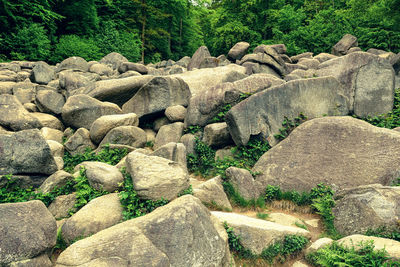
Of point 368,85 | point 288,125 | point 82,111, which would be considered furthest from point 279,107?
point 82,111

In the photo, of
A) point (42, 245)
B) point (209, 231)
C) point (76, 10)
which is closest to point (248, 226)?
point (209, 231)

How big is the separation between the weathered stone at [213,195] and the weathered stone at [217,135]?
248 cm

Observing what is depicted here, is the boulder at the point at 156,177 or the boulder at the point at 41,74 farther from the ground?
the boulder at the point at 41,74

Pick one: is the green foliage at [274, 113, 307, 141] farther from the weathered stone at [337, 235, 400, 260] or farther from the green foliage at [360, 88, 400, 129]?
the weathered stone at [337, 235, 400, 260]

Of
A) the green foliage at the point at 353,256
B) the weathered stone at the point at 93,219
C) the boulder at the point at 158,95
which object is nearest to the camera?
the green foliage at the point at 353,256

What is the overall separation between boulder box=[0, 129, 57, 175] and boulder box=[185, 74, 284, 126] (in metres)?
4.78

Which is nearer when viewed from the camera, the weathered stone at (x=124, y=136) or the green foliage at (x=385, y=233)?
the green foliage at (x=385, y=233)

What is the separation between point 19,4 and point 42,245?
84.9ft

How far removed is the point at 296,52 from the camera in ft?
79.6

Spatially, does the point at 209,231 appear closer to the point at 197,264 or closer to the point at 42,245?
the point at 197,264

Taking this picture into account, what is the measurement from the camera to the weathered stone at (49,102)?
11532 millimetres

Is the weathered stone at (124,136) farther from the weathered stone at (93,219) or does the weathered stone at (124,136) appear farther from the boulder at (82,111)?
the weathered stone at (93,219)

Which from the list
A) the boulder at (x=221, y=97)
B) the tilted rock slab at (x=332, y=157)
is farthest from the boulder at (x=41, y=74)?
the tilted rock slab at (x=332, y=157)

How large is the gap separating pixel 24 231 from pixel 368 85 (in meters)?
10.6
